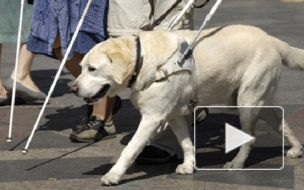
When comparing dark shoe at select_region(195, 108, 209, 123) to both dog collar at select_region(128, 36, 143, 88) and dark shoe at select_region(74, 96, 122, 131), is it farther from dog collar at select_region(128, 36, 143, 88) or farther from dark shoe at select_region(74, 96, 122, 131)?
dog collar at select_region(128, 36, 143, 88)

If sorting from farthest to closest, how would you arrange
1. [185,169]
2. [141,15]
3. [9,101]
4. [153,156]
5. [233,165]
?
[9,101] → [141,15] → [153,156] → [233,165] → [185,169]

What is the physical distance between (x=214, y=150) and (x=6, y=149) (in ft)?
5.60

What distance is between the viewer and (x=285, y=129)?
6520 mm

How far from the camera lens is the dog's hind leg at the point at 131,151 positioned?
578 cm

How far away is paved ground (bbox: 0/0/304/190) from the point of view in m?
5.90

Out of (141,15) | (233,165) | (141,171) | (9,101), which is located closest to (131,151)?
(141,171)

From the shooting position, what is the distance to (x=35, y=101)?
30.1 feet

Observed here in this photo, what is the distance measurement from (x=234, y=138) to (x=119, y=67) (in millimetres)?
1302

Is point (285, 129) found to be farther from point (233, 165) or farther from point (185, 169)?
point (185, 169)

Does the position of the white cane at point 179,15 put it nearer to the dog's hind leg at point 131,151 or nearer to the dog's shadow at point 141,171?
the dog's hind leg at point 131,151

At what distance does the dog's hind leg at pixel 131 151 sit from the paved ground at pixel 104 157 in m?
0.10

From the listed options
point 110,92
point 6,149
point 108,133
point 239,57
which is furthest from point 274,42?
point 6,149

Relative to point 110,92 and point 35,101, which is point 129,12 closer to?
point 110,92
